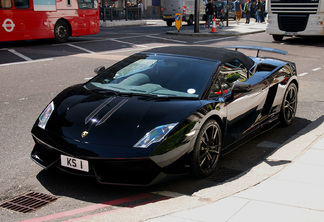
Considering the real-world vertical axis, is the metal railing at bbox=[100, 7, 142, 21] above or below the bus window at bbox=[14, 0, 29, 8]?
below

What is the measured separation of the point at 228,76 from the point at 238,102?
391 millimetres

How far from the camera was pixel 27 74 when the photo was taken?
12.0 meters

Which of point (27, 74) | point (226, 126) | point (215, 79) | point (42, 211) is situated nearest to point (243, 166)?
point (226, 126)

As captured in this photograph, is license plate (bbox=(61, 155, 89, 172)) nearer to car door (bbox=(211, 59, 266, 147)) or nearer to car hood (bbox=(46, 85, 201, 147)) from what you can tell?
car hood (bbox=(46, 85, 201, 147))

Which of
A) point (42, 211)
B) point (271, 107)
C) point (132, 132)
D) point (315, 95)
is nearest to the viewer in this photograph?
point (42, 211)

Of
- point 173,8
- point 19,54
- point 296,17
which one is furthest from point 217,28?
point 19,54

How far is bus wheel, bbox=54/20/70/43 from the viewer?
19.4 metres

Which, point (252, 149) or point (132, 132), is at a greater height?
point (132, 132)

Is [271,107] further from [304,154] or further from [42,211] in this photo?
[42,211]

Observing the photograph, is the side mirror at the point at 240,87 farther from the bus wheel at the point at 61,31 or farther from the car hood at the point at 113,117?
the bus wheel at the point at 61,31

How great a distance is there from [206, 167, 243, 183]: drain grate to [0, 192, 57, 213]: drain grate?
5.63 feet

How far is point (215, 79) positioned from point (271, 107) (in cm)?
143

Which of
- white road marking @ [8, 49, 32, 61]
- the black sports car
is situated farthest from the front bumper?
white road marking @ [8, 49, 32, 61]

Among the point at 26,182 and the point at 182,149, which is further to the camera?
the point at 26,182
